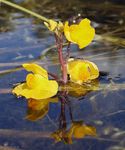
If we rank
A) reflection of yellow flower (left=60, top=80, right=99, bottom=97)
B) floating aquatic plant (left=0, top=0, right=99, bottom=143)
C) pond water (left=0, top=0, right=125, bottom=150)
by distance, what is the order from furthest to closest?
reflection of yellow flower (left=60, top=80, right=99, bottom=97)
floating aquatic plant (left=0, top=0, right=99, bottom=143)
pond water (left=0, top=0, right=125, bottom=150)

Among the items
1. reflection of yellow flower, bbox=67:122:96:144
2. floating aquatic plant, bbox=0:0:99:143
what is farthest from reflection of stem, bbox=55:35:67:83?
reflection of yellow flower, bbox=67:122:96:144

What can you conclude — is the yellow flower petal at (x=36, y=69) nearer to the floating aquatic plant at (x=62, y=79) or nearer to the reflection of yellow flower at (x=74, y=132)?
the floating aquatic plant at (x=62, y=79)

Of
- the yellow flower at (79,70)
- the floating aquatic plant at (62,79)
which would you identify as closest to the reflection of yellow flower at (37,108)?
the floating aquatic plant at (62,79)

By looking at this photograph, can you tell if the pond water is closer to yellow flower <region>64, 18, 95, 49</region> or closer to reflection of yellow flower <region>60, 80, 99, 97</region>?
reflection of yellow flower <region>60, 80, 99, 97</region>

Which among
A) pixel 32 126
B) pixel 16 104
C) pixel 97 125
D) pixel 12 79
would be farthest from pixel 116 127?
pixel 12 79

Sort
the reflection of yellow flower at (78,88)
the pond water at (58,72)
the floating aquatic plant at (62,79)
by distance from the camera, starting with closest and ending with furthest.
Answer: the pond water at (58,72) < the floating aquatic plant at (62,79) < the reflection of yellow flower at (78,88)

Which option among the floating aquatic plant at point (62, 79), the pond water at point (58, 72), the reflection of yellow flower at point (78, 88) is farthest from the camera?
the reflection of yellow flower at point (78, 88)
